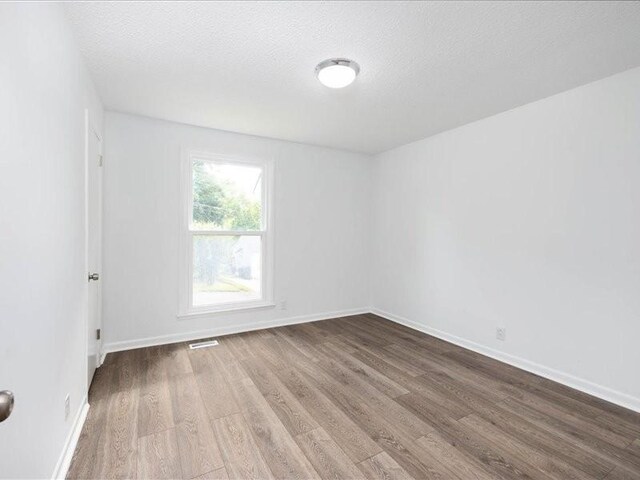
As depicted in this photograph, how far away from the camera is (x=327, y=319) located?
4.50 m

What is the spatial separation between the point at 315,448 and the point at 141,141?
3.31m

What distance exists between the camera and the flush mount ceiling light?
219 cm

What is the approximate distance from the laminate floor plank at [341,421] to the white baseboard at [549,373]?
0.26 ft

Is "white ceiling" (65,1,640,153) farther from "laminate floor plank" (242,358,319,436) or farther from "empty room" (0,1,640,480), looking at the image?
"laminate floor plank" (242,358,319,436)

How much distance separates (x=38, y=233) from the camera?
1.34 metres

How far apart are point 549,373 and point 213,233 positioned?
3.66 m

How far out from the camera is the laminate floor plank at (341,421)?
1.69m

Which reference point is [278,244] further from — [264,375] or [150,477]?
[150,477]

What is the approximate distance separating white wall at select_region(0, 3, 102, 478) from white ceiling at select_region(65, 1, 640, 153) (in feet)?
1.66

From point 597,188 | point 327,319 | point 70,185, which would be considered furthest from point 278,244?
point 597,188

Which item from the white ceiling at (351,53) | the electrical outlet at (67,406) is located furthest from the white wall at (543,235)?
the electrical outlet at (67,406)

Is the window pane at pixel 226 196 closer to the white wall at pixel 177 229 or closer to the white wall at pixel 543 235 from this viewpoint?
the white wall at pixel 177 229

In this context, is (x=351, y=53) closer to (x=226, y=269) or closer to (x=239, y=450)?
(x=239, y=450)

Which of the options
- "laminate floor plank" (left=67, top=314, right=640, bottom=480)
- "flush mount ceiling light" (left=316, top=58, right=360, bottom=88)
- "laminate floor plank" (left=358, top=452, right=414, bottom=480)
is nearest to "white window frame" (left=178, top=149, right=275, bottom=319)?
"laminate floor plank" (left=67, top=314, right=640, bottom=480)
